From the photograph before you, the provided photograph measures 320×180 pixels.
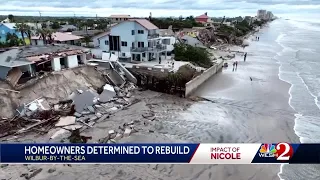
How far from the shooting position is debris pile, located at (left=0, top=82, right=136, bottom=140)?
65.3 feet

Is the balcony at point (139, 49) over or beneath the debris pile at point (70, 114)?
over

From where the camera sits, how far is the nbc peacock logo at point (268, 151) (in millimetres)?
7383

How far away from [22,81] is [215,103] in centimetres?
1875

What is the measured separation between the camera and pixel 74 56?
100 feet

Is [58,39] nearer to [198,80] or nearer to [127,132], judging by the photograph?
[198,80]

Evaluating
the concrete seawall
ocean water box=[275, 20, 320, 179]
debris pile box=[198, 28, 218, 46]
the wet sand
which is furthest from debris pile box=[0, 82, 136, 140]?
debris pile box=[198, 28, 218, 46]

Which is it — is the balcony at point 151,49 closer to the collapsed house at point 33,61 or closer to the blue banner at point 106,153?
the collapsed house at point 33,61

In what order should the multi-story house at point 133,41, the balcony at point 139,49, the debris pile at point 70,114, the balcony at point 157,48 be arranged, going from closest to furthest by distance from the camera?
the debris pile at point 70,114 < the balcony at point 139,49 < the multi-story house at point 133,41 < the balcony at point 157,48

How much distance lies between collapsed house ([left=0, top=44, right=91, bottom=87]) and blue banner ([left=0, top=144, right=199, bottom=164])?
18961 mm

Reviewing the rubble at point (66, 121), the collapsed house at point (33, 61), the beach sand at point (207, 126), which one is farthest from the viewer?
the collapsed house at point (33, 61)

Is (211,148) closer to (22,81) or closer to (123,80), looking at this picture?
(22,81)

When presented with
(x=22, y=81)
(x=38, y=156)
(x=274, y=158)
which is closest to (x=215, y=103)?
(x=22, y=81)

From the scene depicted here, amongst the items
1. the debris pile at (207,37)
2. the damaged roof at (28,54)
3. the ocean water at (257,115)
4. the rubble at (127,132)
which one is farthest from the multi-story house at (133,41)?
the debris pile at (207,37)

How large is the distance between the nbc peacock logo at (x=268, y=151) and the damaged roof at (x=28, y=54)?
23556mm
